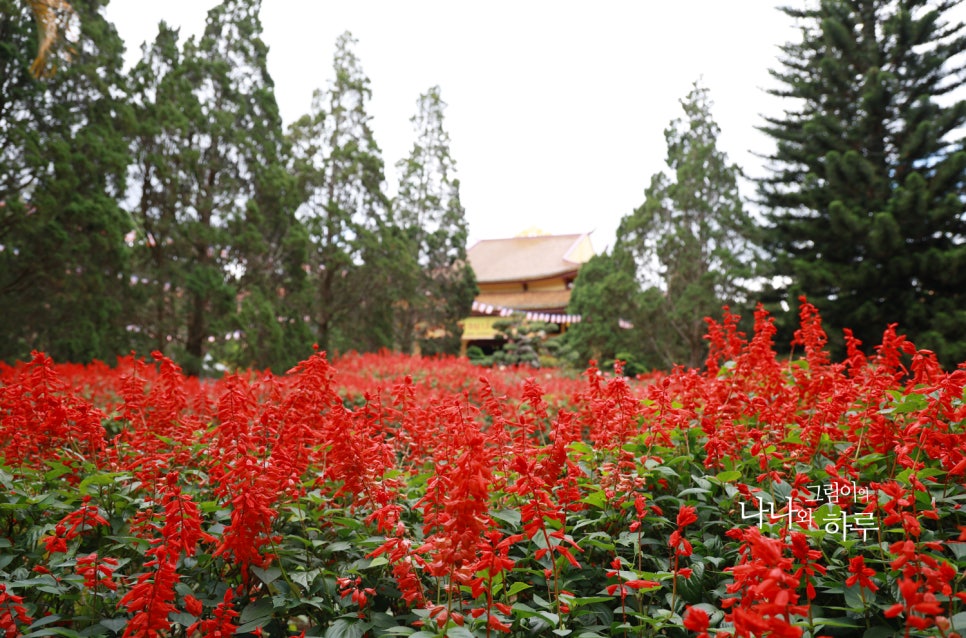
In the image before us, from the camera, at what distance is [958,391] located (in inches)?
73.0

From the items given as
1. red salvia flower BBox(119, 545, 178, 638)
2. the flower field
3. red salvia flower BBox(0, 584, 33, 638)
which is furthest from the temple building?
red salvia flower BBox(119, 545, 178, 638)

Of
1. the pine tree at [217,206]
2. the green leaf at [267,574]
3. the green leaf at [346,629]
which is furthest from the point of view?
the pine tree at [217,206]

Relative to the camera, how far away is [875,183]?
1187 centimetres

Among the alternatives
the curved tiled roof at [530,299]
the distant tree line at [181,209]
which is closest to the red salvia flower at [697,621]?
the distant tree line at [181,209]

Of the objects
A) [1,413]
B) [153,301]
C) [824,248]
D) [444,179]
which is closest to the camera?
[1,413]

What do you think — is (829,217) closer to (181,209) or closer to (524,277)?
(181,209)

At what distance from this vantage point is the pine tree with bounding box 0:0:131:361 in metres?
7.47

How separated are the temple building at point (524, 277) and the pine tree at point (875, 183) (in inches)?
431

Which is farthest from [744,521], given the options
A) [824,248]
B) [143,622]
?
[824,248]

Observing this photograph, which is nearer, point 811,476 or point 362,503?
point 362,503

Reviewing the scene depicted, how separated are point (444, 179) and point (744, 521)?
16362 millimetres

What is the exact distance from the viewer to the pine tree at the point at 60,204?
7473 millimetres

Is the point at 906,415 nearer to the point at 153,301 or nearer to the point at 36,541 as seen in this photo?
the point at 36,541

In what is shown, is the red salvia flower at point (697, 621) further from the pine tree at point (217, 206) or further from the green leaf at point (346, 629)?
the pine tree at point (217, 206)
